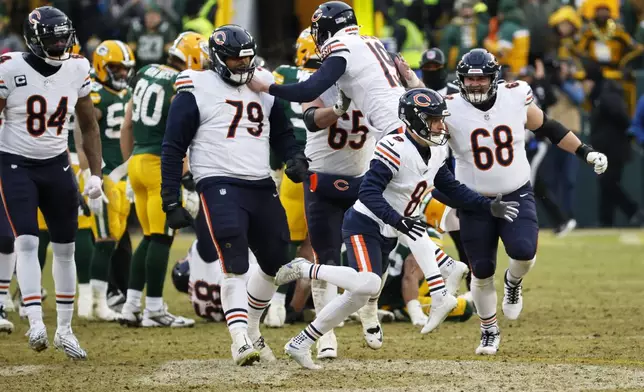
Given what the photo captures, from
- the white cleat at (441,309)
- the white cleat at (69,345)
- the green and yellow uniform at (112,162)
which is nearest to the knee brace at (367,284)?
the white cleat at (441,309)

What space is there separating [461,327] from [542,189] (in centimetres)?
692

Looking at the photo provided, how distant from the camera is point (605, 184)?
17.6 m

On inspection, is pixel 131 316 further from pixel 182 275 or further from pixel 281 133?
pixel 281 133

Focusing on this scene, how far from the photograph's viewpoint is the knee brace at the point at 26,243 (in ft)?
26.7

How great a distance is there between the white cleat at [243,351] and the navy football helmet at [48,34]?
202 cm

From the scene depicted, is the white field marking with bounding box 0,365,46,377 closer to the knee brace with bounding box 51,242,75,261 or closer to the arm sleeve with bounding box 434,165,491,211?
the knee brace with bounding box 51,242,75,261

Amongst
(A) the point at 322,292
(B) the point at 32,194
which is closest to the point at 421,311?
(A) the point at 322,292

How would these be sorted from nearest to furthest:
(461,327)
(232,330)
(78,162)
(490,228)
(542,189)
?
(232,330) → (490,228) → (461,327) → (78,162) → (542,189)

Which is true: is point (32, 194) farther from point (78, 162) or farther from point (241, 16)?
point (241, 16)

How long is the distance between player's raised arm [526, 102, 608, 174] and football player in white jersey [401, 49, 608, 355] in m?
0.03

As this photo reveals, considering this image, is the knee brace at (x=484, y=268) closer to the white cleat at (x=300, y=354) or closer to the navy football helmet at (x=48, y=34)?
the white cleat at (x=300, y=354)

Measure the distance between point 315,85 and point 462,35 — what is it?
1013 cm

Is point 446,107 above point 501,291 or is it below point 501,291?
above

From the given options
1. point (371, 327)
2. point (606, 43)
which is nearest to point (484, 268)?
point (371, 327)
